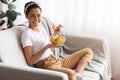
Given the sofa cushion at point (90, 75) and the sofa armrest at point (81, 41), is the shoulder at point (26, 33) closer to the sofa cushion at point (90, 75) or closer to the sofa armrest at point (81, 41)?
the sofa cushion at point (90, 75)

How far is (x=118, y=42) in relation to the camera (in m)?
2.94

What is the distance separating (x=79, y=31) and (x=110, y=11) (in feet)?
1.63

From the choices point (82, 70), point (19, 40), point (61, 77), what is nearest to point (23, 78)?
point (61, 77)

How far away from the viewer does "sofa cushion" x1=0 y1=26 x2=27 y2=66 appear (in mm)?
1725

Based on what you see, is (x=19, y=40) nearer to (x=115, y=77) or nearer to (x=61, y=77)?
(x=61, y=77)

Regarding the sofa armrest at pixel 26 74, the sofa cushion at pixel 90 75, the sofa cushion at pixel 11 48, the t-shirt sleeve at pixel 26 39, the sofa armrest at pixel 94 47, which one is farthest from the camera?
the sofa armrest at pixel 94 47

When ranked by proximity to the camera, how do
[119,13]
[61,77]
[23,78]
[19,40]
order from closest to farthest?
[61,77]
[23,78]
[19,40]
[119,13]

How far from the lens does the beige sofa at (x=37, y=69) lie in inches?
60.7

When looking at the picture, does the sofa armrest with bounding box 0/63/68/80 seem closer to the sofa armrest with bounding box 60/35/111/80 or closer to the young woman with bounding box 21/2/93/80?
the young woman with bounding box 21/2/93/80

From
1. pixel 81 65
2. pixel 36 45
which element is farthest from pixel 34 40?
pixel 81 65

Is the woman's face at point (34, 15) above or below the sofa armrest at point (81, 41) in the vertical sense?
above

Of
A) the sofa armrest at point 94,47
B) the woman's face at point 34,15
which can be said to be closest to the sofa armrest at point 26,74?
the woman's face at point 34,15

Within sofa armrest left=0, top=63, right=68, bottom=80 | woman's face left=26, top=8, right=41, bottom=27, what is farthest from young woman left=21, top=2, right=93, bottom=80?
sofa armrest left=0, top=63, right=68, bottom=80

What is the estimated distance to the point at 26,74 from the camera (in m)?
1.56
